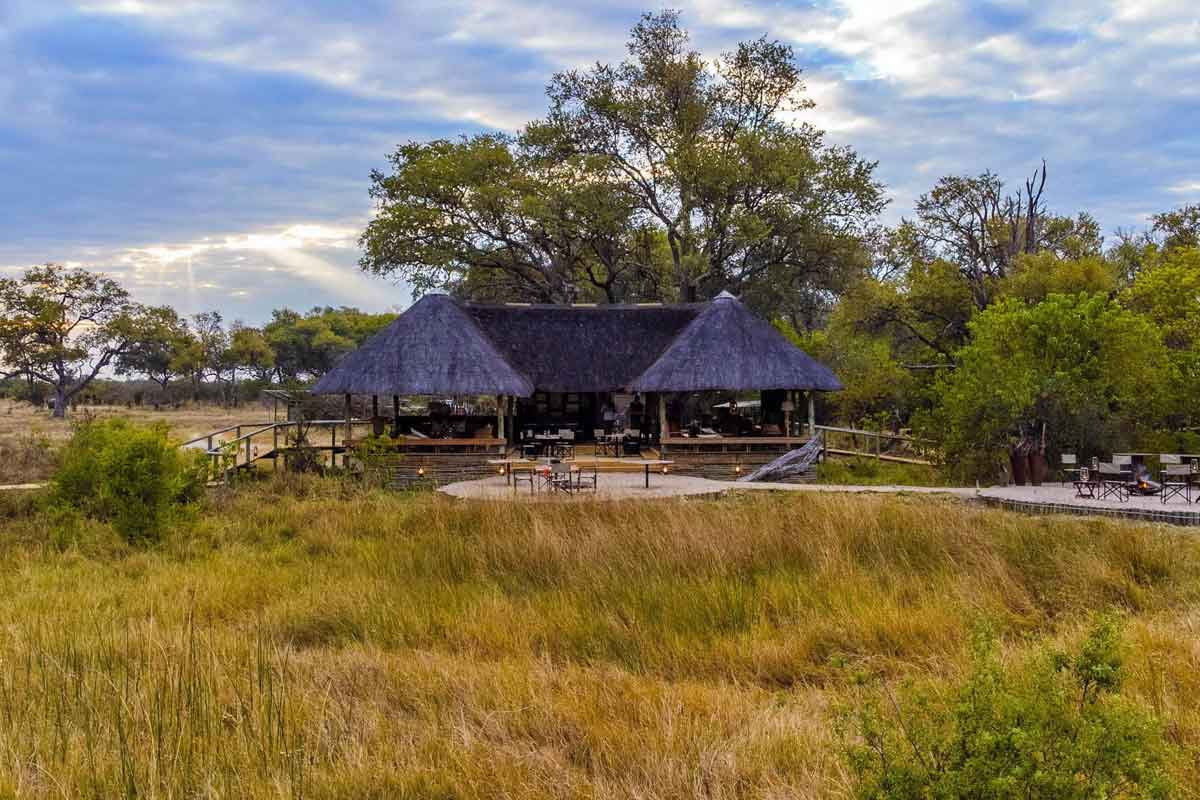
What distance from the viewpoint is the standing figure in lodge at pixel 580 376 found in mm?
19438

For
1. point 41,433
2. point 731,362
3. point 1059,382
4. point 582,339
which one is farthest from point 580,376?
point 41,433

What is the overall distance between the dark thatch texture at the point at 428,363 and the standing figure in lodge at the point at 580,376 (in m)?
0.03

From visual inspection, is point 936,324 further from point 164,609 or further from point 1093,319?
point 164,609

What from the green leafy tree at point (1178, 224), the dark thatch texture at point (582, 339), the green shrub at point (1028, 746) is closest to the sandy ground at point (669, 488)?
the dark thatch texture at point (582, 339)

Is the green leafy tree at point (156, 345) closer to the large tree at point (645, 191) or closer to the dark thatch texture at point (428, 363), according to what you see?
the large tree at point (645, 191)

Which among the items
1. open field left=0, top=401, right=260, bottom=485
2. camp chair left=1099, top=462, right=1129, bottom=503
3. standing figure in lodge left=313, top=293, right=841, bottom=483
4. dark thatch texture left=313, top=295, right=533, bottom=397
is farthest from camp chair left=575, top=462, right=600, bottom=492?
open field left=0, top=401, right=260, bottom=485

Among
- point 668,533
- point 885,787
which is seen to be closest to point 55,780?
point 885,787

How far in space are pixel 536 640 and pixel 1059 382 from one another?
13.3 metres

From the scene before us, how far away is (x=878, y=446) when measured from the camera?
789 inches

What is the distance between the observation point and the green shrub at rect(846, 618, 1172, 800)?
8.16 ft

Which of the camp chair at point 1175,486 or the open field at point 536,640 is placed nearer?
the open field at point 536,640

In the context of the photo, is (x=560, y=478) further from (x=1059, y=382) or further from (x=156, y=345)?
(x=156, y=345)

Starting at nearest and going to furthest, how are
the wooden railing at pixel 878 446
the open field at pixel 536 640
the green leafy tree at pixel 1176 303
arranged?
the open field at pixel 536 640 < the green leafy tree at pixel 1176 303 < the wooden railing at pixel 878 446

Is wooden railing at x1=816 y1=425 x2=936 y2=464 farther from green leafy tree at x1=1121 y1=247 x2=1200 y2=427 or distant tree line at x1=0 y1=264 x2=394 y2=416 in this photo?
distant tree line at x1=0 y1=264 x2=394 y2=416
